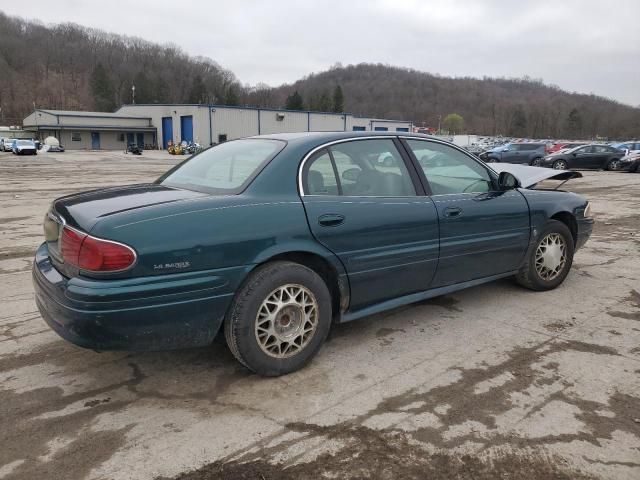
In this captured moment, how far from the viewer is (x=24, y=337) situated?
382cm

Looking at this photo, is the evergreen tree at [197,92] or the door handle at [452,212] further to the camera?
the evergreen tree at [197,92]

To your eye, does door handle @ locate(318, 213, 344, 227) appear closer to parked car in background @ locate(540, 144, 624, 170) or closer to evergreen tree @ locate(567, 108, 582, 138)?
parked car in background @ locate(540, 144, 624, 170)

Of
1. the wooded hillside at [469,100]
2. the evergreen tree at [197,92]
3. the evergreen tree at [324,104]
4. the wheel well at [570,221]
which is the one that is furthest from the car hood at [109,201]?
the evergreen tree at [197,92]

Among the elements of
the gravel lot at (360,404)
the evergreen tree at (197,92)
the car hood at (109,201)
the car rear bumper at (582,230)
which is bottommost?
the gravel lot at (360,404)

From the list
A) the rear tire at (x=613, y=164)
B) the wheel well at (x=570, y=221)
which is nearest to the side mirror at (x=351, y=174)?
the wheel well at (x=570, y=221)

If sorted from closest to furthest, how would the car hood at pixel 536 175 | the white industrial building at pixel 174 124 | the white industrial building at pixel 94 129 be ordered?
the car hood at pixel 536 175
the white industrial building at pixel 174 124
the white industrial building at pixel 94 129

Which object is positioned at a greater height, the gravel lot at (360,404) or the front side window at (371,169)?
the front side window at (371,169)

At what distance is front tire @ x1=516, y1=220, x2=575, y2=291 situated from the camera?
481 cm

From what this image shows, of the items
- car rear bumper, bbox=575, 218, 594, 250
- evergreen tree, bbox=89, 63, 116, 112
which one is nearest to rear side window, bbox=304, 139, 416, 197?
car rear bumper, bbox=575, 218, 594, 250

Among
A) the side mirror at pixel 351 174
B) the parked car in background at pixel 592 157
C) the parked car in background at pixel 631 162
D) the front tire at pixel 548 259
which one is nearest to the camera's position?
the side mirror at pixel 351 174

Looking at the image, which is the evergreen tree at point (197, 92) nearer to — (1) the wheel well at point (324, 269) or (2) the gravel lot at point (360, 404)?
(2) the gravel lot at point (360, 404)

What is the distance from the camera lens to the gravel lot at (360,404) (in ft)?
A: 7.95

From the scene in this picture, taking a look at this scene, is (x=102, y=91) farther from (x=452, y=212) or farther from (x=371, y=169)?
(x=452, y=212)

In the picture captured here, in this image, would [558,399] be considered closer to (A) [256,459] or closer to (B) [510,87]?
(A) [256,459]
